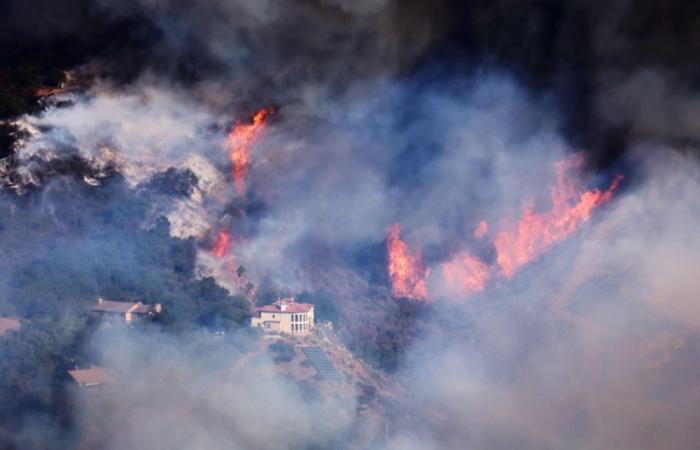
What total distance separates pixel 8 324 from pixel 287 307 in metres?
8.03

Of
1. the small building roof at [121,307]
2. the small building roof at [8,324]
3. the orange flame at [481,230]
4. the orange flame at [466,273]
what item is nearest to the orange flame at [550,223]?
the orange flame at [481,230]

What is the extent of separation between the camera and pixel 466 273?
36.2 meters

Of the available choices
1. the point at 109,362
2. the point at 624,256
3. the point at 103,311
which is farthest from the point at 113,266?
the point at 624,256

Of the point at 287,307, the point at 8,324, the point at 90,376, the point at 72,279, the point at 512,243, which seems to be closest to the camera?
the point at 90,376

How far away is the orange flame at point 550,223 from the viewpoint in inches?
1437

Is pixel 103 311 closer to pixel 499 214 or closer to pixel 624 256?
pixel 499 214

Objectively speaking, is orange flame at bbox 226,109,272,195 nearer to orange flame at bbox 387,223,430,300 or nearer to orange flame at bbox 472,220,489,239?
orange flame at bbox 387,223,430,300

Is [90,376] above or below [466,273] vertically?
below

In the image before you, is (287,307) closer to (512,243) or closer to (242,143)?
(242,143)

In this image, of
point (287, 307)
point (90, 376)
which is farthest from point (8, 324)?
point (287, 307)

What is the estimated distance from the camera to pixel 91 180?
36.4m

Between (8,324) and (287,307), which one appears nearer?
(8,324)

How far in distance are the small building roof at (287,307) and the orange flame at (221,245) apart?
9.49 ft

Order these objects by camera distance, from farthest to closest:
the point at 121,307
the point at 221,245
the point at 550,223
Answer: the point at 550,223 < the point at 221,245 < the point at 121,307
